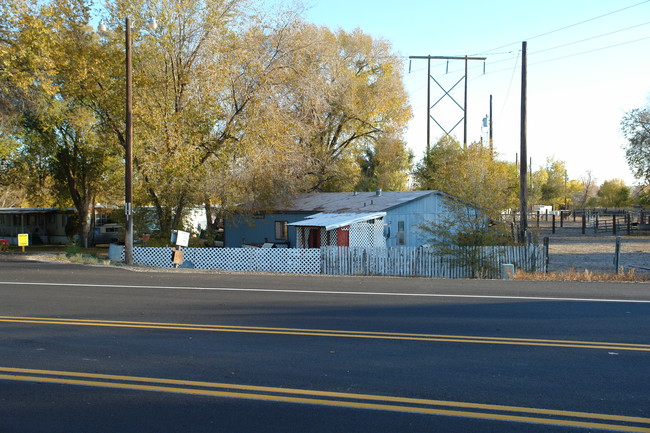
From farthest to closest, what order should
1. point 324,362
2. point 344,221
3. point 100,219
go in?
1. point 100,219
2. point 344,221
3. point 324,362

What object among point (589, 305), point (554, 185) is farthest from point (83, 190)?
point (554, 185)

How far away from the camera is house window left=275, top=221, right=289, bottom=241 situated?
106 ft

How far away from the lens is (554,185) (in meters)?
92.0

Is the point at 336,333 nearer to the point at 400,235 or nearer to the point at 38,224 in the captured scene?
the point at 400,235

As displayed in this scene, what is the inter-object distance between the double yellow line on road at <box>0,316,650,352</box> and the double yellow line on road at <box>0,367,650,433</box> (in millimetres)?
2791

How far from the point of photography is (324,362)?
7582 mm

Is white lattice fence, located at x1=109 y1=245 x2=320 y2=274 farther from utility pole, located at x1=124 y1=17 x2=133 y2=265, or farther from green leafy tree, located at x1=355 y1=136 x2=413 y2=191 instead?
green leafy tree, located at x1=355 y1=136 x2=413 y2=191

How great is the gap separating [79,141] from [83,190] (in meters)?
4.08

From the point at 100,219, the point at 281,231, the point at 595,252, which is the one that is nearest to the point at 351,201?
the point at 281,231

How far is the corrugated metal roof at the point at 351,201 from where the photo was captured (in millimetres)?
27828

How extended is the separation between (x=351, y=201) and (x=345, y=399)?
25015mm

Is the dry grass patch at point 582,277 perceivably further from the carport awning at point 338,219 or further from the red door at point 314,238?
the red door at point 314,238

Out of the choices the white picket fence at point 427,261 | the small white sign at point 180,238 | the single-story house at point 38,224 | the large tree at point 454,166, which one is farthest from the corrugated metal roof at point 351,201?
the single-story house at point 38,224

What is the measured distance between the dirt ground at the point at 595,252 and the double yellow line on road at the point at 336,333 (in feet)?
38.7
